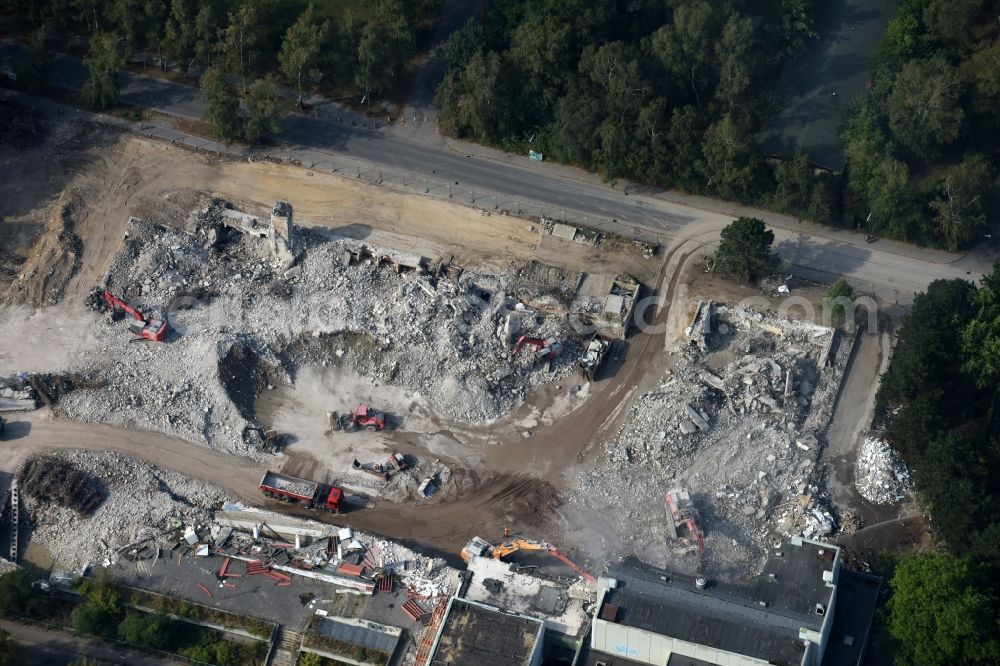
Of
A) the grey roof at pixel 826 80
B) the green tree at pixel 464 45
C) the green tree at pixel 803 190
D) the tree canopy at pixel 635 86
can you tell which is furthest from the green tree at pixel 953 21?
the green tree at pixel 464 45

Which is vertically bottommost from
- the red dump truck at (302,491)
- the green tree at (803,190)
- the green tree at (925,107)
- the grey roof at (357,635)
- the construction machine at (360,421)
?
the grey roof at (357,635)

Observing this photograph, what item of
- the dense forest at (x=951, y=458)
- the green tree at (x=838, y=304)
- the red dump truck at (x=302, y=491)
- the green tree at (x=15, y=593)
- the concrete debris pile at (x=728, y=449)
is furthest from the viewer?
the green tree at (x=838, y=304)

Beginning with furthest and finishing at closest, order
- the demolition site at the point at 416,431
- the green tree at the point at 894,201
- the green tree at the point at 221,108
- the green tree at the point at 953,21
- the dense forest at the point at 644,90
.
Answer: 1. the green tree at the point at 953,21
2. the green tree at the point at 221,108
3. the dense forest at the point at 644,90
4. the green tree at the point at 894,201
5. the demolition site at the point at 416,431

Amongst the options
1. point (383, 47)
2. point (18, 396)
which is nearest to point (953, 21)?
point (383, 47)

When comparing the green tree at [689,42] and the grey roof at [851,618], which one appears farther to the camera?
the green tree at [689,42]

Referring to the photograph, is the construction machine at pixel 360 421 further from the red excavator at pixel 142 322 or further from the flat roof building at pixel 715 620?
the flat roof building at pixel 715 620

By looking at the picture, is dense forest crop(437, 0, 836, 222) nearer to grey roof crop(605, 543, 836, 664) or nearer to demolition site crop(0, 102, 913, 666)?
demolition site crop(0, 102, 913, 666)

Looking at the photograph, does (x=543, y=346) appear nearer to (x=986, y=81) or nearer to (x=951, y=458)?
(x=951, y=458)

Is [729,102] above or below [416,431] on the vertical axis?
above
